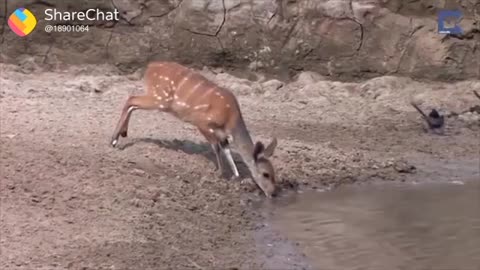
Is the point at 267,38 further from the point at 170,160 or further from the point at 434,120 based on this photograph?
the point at 170,160

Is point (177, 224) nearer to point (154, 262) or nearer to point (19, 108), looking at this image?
point (154, 262)

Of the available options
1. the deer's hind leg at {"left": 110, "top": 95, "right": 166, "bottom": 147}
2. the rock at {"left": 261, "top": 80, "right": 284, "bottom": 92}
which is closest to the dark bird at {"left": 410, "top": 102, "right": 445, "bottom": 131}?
the rock at {"left": 261, "top": 80, "right": 284, "bottom": 92}

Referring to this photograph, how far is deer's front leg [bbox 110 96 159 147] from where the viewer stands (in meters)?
8.65

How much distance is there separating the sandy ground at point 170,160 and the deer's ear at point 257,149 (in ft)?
0.92

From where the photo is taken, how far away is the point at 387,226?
738cm

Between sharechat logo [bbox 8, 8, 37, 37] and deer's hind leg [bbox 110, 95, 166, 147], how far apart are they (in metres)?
3.55

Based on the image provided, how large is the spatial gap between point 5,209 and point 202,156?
2.69m

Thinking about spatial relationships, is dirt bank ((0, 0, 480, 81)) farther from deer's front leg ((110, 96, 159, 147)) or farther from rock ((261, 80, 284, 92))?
deer's front leg ((110, 96, 159, 147))

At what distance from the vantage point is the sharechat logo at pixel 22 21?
1180 cm

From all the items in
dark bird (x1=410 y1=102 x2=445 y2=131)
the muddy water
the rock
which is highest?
the muddy water

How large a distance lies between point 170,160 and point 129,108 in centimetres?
70

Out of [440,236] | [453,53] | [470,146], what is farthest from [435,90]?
[440,236]

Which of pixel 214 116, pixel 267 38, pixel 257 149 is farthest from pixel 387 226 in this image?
pixel 267 38

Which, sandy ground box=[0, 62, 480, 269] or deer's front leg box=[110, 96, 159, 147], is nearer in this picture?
sandy ground box=[0, 62, 480, 269]
